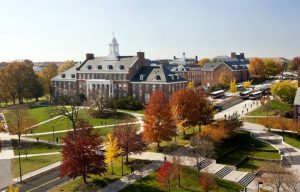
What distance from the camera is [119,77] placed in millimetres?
96688

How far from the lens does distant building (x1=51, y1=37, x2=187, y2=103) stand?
9006cm

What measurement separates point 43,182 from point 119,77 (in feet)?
181

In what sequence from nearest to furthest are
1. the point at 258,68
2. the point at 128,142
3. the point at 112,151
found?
the point at 112,151
the point at 128,142
the point at 258,68

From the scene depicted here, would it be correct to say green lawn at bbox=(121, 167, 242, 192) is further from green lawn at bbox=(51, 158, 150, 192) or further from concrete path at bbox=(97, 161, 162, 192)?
green lawn at bbox=(51, 158, 150, 192)

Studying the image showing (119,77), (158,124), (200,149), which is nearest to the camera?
(200,149)

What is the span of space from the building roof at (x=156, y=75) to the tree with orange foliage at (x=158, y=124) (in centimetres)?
3315

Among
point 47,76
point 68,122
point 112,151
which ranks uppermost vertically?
point 47,76

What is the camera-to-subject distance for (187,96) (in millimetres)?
60281

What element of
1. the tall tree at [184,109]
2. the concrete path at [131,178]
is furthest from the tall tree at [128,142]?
the tall tree at [184,109]

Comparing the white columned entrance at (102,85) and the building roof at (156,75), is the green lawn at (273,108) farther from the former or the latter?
the white columned entrance at (102,85)

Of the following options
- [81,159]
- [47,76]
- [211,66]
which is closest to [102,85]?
[47,76]

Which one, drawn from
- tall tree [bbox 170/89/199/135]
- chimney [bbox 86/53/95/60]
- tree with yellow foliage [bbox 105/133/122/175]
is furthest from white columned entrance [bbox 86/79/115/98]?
tree with yellow foliage [bbox 105/133/122/175]

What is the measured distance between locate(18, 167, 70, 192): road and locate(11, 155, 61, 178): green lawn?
9.13 feet

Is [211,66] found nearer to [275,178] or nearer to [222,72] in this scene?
[222,72]
